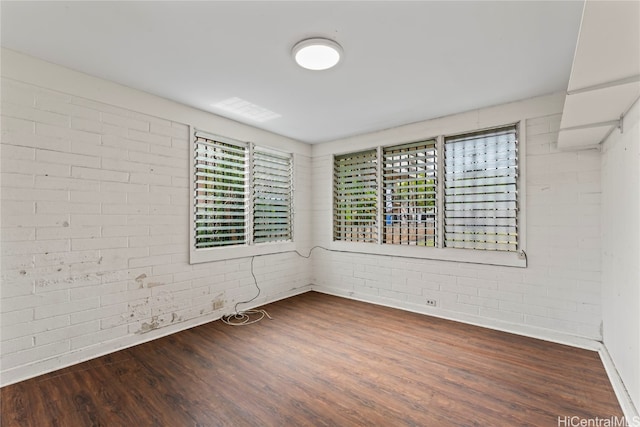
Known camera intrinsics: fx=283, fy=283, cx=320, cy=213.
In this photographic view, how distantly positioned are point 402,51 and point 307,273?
3.69 metres

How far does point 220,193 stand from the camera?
12.1 ft

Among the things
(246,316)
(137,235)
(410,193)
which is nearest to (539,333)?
(410,193)

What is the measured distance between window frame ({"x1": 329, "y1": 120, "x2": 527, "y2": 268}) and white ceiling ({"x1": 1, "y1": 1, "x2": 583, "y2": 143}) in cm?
61

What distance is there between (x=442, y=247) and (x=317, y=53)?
2.74 meters

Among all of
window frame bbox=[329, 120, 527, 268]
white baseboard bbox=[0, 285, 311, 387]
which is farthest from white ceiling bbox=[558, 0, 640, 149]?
white baseboard bbox=[0, 285, 311, 387]

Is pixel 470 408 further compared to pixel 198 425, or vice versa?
pixel 470 408

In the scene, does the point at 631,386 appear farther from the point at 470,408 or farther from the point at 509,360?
the point at 470,408

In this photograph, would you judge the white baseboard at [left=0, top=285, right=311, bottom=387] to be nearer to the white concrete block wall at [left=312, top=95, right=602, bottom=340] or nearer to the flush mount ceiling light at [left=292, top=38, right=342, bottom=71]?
the white concrete block wall at [left=312, top=95, right=602, bottom=340]

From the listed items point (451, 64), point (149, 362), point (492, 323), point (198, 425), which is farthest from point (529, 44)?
point (149, 362)

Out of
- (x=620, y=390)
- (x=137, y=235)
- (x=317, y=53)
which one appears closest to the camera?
(x=620, y=390)

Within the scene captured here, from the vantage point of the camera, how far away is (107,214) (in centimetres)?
270

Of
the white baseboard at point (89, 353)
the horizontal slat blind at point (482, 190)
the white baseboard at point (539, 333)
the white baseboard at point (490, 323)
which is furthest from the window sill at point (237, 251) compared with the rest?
the horizontal slat blind at point (482, 190)

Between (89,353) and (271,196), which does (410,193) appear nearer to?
(271,196)

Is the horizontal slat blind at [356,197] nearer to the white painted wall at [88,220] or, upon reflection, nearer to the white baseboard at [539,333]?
the white baseboard at [539,333]
